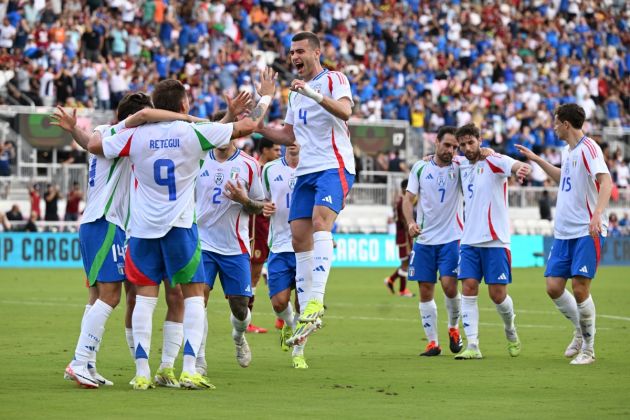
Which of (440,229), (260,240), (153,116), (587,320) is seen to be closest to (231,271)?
(153,116)

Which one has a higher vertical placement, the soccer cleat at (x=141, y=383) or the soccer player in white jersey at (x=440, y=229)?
the soccer player in white jersey at (x=440, y=229)

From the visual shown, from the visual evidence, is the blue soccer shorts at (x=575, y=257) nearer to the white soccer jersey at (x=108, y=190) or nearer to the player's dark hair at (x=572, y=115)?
the player's dark hair at (x=572, y=115)

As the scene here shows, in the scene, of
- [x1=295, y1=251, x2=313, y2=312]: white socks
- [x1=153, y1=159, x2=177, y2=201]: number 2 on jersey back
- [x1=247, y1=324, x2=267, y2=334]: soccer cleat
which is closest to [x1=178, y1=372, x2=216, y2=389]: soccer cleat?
[x1=153, y1=159, x2=177, y2=201]: number 2 on jersey back

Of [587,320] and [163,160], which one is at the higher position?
[163,160]

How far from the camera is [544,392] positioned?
10.3m

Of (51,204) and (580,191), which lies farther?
(51,204)

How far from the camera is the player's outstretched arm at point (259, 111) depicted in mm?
10227

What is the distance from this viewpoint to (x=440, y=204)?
47.8 feet

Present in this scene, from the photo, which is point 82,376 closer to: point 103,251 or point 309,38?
point 103,251

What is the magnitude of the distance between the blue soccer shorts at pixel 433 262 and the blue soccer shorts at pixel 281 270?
4.56 ft

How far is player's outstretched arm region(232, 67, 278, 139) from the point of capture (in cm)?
1023

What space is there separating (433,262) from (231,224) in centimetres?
297

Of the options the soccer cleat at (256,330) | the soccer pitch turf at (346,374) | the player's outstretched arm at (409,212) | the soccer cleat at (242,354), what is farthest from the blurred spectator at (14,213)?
the soccer cleat at (242,354)

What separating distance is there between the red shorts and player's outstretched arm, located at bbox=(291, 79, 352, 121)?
5.72 meters
